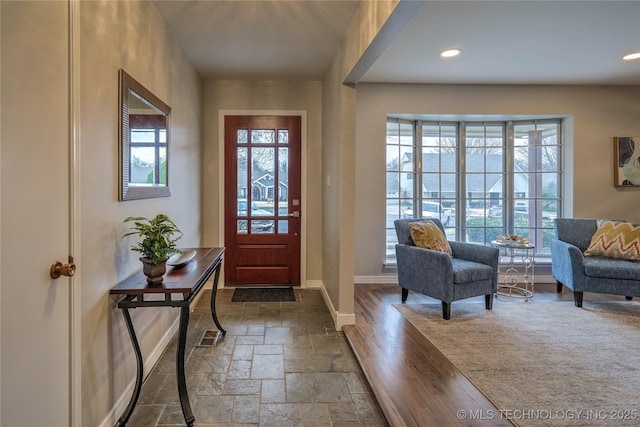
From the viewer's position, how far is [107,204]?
1815mm

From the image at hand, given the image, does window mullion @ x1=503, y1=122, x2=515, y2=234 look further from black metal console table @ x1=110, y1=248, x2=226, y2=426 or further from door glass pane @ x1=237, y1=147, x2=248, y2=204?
black metal console table @ x1=110, y1=248, x2=226, y2=426

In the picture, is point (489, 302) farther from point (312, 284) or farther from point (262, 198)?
point (262, 198)

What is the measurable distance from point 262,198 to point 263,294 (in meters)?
1.17

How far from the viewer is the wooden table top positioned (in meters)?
1.79

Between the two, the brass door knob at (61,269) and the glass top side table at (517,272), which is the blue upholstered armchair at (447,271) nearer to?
the glass top side table at (517,272)

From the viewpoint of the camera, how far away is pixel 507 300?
12.7 feet

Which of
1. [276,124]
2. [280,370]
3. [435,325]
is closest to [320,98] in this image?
[276,124]

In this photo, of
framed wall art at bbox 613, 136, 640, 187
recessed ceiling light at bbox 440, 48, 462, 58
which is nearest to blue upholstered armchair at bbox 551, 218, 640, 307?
framed wall art at bbox 613, 136, 640, 187

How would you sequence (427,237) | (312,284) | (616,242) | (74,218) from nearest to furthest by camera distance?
(74,218) → (427,237) → (616,242) → (312,284)

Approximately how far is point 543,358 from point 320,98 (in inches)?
137

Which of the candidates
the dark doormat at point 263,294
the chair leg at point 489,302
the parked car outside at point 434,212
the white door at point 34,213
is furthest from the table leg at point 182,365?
the parked car outside at point 434,212

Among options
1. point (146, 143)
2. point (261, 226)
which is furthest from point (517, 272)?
point (146, 143)

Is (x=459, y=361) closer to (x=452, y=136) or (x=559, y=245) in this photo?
(x=559, y=245)

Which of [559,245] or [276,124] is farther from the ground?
[276,124]
